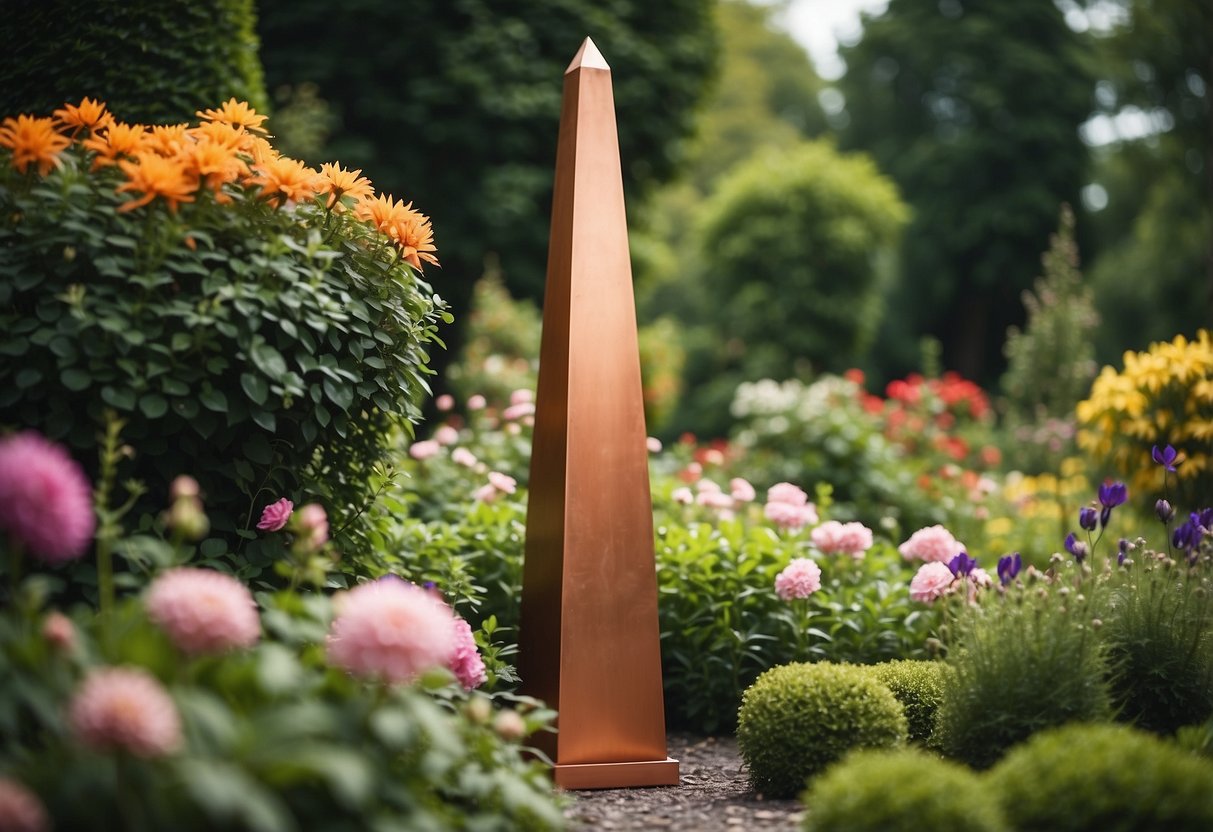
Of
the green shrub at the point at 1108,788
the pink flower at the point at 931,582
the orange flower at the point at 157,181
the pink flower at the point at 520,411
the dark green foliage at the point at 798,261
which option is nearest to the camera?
the green shrub at the point at 1108,788

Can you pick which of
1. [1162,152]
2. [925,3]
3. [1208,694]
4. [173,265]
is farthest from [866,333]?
[173,265]

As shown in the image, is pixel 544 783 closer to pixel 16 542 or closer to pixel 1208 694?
pixel 16 542

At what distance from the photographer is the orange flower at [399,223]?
3.35m

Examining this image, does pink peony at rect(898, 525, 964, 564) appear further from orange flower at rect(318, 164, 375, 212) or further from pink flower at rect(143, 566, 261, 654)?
pink flower at rect(143, 566, 261, 654)

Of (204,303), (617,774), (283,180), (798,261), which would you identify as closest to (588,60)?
(283,180)

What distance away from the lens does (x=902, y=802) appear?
2355 mm

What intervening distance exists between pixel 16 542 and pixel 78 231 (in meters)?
1.22

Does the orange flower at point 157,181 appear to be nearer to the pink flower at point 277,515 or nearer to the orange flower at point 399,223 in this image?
the orange flower at point 399,223

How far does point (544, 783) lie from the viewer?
2688 mm

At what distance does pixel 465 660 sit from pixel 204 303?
4.16 ft

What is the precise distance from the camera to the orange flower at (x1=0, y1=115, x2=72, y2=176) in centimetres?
290

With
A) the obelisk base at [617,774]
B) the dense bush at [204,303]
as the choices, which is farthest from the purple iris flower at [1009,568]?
the dense bush at [204,303]

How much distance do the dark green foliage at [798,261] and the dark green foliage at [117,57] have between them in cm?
1231

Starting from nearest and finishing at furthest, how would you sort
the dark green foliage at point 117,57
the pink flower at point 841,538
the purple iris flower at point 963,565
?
the purple iris flower at point 963,565 < the dark green foliage at point 117,57 < the pink flower at point 841,538
